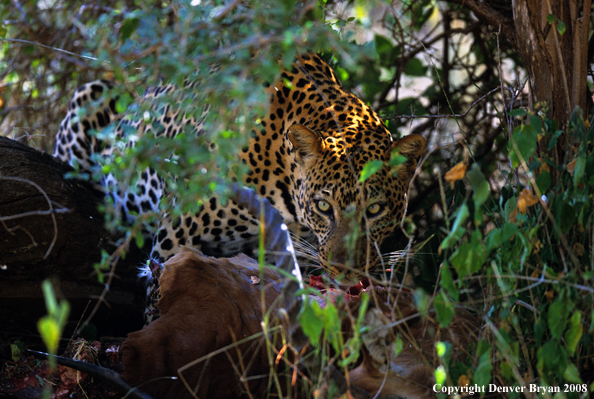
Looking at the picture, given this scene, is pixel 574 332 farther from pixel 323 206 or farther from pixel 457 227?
pixel 323 206

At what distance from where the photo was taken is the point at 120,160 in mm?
2457

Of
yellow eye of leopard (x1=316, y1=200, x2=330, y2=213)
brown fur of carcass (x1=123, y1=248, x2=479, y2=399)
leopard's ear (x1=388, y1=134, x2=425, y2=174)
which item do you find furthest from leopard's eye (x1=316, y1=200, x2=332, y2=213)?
brown fur of carcass (x1=123, y1=248, x2=479, y2=399)

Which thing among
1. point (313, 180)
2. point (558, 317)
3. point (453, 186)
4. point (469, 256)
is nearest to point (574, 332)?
point (558, 317)

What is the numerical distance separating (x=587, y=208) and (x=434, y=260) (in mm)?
1391

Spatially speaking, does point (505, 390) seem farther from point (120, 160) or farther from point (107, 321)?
point (107, 321)

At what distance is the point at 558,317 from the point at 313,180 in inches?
74.7

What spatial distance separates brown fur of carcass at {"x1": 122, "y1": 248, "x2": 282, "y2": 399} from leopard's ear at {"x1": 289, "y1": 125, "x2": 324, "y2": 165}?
947mm

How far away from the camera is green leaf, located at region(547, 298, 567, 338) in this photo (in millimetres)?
2051

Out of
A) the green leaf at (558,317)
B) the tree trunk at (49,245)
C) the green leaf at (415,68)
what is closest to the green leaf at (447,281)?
the green leaf at (558,317)

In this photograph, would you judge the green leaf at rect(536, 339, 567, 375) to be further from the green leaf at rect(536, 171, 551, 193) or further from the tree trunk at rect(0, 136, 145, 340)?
the tree trunk at rect(0, 136, 145, 340)

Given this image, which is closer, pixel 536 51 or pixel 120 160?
pixel 120 160

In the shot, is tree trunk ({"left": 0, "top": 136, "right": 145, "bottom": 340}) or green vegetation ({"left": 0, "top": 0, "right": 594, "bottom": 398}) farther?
tree trunk ({"left": 0, "top": 136, "right": 145, "bottom": 340})

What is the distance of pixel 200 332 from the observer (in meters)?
2.91

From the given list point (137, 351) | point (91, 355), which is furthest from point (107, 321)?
point (137, 351)
